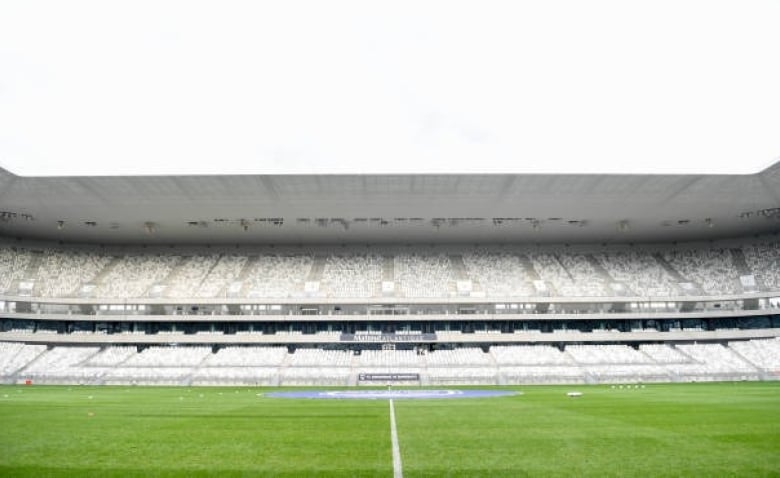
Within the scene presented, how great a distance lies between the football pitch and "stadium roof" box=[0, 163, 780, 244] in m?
20.9

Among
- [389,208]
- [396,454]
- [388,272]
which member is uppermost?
[389,208]

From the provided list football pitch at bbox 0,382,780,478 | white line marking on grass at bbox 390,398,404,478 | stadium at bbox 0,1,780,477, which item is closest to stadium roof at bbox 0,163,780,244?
stadium at bbox 0,1,780,477

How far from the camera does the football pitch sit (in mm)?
10670

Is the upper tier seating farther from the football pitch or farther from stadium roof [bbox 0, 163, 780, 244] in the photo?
the football pitch

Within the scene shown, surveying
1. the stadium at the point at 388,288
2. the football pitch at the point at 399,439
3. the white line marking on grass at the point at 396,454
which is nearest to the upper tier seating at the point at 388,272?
the stadium at the point at 388,288

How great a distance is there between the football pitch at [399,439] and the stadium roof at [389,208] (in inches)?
824

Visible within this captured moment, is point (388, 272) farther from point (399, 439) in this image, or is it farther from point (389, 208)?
point (399, 439)

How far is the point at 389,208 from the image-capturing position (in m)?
48.1

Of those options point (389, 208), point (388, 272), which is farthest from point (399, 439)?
point (388, 272)

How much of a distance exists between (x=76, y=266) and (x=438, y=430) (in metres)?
52.6

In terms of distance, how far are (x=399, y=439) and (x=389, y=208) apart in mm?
34535

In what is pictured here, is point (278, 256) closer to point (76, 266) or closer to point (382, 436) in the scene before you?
point (76, 266)

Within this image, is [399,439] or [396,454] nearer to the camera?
[396,454]

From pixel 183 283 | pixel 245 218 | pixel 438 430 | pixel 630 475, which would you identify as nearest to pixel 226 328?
pixel 183 283
